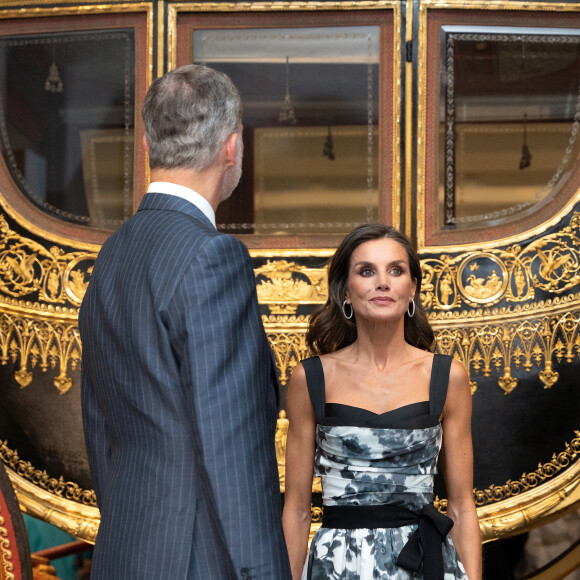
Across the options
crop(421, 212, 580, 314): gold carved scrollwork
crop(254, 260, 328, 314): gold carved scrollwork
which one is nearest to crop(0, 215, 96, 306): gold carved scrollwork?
crop(254, 260, 328, 314): gold carved scrollwork

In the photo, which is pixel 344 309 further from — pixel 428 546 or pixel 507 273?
pixel 507 273

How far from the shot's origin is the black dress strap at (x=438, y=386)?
1.89 meters

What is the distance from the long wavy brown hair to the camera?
2064mm

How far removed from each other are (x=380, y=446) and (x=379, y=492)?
0.09m

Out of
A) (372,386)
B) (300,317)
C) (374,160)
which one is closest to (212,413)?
(372,386)

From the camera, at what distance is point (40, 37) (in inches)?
146

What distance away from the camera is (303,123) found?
3768 millimetres

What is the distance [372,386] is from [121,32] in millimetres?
2258

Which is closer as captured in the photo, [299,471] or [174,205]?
[174,205]

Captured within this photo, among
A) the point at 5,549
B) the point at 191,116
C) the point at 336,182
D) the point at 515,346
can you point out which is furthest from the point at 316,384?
the point at 336,182

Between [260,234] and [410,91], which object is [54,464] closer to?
[260,234]

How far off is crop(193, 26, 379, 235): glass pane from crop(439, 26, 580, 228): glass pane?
30 centimetres

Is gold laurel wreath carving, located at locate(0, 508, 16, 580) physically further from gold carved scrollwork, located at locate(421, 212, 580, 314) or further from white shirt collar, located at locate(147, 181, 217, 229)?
gold carved scrollwork, located at locate(421, 212, 580, 314)

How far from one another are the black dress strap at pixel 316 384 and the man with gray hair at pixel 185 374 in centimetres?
48
